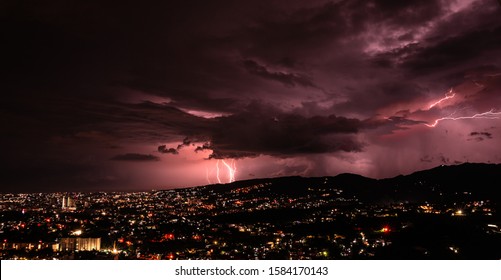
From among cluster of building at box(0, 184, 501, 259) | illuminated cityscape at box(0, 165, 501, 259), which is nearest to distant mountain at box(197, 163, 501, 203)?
illuminated cityscape at box(0, 165, 501, 259)

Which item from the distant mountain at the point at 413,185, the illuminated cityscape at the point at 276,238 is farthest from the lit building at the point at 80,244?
the distant mountain at the point at 413,185

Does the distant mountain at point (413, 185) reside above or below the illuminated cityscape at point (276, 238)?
above

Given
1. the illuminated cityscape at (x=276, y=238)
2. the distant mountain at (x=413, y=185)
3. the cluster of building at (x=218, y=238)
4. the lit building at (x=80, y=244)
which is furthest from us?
the distant mountain at (x=413, y=185)

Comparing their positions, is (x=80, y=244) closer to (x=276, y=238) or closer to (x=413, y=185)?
(x=276, y=238)

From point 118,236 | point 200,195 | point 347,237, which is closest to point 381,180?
point 200,195

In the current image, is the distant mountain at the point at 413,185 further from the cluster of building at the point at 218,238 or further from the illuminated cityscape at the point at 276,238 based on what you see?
the cluster of building at the point at 218,238

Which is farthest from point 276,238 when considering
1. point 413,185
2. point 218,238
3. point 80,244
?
point 413,185

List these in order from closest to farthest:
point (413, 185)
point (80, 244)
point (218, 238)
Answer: point (80, 244) < point (218, 238) < point (413, 185)

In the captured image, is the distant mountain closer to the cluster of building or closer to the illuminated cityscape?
the illuminated cityscape
